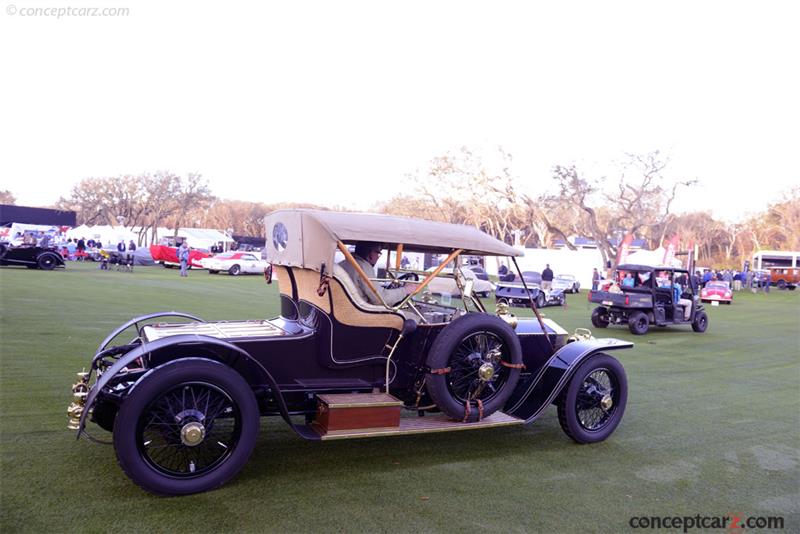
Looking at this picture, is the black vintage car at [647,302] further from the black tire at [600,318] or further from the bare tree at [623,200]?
the bare tree at [623,200]

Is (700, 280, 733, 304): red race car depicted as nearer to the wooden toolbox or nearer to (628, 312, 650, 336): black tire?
(628, 312, 650, 336): black tire

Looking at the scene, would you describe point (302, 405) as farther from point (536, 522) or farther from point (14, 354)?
point (14, 354)

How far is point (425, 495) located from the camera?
3953mm

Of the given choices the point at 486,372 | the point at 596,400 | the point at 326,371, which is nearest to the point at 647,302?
the point at 596,400

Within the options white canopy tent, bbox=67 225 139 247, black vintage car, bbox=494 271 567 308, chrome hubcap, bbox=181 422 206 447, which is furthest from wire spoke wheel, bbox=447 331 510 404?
white canopy tent, bbox=67 225 139 247

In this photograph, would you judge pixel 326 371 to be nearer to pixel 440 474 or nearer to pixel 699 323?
pixel 440 474

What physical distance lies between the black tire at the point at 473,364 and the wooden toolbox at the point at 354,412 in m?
0.39

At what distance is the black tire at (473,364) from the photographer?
14.9ft

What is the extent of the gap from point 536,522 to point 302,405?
1.84 metres

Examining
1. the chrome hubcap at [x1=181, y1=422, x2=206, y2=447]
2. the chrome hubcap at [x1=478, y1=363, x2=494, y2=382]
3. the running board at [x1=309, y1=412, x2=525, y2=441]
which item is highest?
the chrome hubcap at [x1=478, y1=363, x2=494, y2=382]

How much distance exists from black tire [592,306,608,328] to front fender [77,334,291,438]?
12617 mm

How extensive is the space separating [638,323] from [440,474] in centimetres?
1130

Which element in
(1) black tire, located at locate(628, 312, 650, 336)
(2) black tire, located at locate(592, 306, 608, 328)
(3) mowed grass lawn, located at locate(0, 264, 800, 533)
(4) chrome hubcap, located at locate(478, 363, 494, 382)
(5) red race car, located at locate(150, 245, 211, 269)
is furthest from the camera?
(5) red race car, located at locate(150, 245, 211, 269)

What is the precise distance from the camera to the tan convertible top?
4.35 metres
